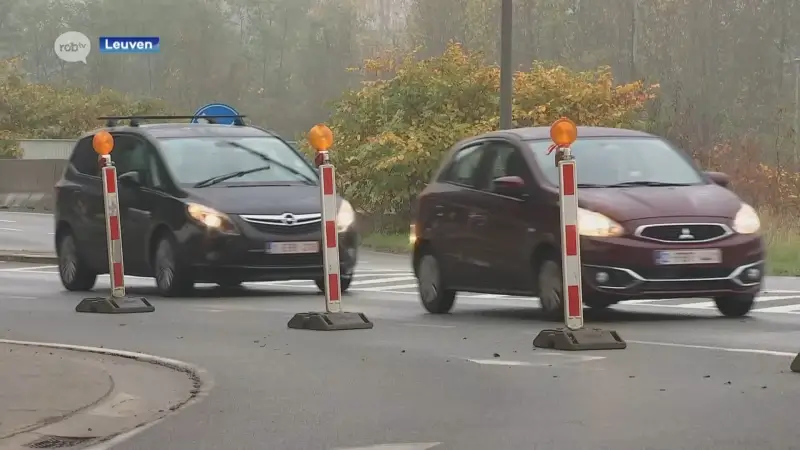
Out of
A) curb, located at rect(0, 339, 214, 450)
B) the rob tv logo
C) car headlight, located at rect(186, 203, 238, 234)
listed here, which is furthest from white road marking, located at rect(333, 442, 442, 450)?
the rob tv logo

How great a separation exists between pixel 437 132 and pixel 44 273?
10.5 metres

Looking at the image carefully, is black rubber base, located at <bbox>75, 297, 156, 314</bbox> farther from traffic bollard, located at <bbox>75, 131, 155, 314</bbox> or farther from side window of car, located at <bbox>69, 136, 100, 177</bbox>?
side window of car, located at <bbox>69, 136, 100, 177</bbox>

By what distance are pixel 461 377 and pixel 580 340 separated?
5.44 ft

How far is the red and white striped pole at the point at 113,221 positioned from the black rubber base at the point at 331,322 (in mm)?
3087

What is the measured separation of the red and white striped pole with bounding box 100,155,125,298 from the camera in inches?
651

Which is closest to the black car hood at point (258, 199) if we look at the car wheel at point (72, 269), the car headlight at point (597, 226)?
the car wheel at point (72, 269)

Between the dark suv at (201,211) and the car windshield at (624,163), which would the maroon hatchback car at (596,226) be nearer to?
the car windshield at (624,163)

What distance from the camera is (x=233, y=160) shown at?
18.6 meters

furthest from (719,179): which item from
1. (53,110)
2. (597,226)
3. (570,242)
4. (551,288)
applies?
(53,110)

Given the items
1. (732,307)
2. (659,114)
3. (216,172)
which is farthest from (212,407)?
(659,114)

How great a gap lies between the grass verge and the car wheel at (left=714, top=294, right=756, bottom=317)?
25.4ft

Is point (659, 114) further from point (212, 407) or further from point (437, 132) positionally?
point (212, 407)

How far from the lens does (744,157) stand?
37.2 meters

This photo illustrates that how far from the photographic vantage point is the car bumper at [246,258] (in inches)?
687
